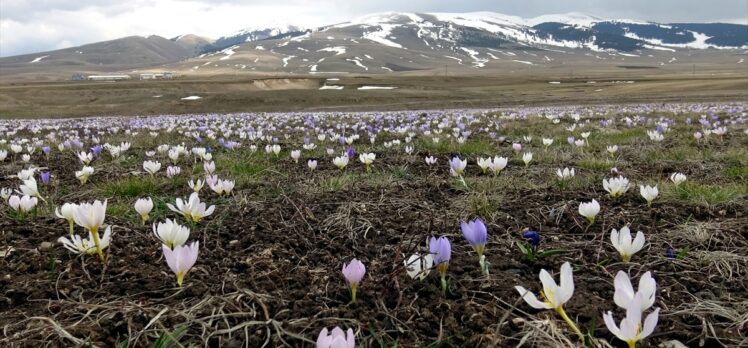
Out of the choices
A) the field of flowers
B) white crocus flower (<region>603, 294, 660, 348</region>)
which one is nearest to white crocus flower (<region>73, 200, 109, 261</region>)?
the field of flowers

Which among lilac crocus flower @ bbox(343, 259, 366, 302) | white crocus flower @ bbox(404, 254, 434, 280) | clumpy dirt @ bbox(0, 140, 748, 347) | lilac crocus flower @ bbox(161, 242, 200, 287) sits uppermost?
lilac crocus flower @ bbox(161, 242, 200, 287)

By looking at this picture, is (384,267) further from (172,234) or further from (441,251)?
(172,234)

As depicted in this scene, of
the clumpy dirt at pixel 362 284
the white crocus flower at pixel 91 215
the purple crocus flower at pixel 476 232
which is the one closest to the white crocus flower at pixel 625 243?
the clumpy dirt at pixel 362 284

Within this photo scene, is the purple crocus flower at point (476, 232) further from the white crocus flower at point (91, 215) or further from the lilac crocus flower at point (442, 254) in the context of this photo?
the white crocus flower at point (91, 215)

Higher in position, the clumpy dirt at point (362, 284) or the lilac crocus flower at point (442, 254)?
the lilac crocus flower at point (442, 254)

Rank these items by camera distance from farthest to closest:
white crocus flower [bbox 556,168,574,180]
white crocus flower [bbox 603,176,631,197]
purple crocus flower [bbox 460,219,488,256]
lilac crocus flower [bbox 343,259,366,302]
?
1. white crocus flower [bbox 556,168,574,180]
2. white crocus flower [bbox 603,176,631,197]
3. purple crocus flower [bbox 460,219,488,256]
4. lilac crocus flower [bbox 343,259,366,302]

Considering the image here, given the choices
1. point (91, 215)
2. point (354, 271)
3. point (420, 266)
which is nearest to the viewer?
point (354, 271)

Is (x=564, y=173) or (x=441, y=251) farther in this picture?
(x=564, y=173)

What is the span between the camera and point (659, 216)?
3191 millimetres

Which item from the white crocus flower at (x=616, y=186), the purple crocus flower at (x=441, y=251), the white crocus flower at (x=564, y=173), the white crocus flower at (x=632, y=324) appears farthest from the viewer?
the white crocus flower at (x=564, y=173)

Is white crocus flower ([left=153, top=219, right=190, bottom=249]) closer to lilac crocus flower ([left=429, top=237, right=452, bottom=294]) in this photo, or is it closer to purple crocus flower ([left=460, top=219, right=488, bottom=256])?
lilac crocus flower ([left=429, top=237, right=452, bottom=294])

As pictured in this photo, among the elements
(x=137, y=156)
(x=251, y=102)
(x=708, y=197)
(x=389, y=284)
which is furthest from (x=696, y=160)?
(x=251, y=102)

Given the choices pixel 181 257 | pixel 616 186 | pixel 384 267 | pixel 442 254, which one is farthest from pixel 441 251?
pixel 616 186

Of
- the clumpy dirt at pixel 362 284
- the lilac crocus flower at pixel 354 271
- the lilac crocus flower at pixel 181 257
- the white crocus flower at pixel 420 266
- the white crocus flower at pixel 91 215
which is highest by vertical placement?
the white crocus flower at pixel 91 215
